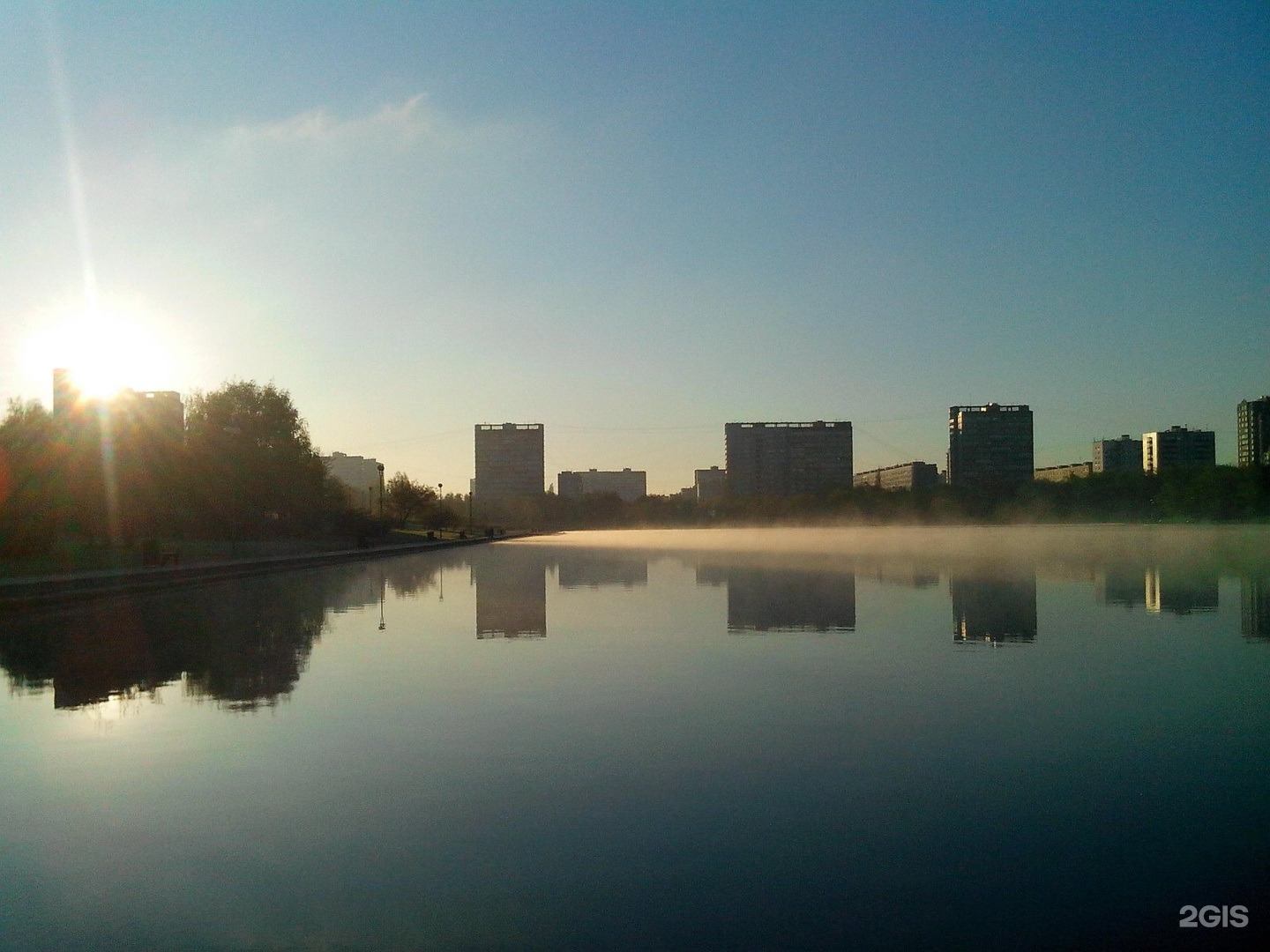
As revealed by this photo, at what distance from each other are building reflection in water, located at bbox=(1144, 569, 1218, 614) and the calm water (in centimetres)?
234

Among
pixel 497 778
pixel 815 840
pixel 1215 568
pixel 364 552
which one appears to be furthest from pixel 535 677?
pixel 364 552

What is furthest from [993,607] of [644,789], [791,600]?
[644,789]

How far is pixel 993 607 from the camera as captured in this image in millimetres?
18000

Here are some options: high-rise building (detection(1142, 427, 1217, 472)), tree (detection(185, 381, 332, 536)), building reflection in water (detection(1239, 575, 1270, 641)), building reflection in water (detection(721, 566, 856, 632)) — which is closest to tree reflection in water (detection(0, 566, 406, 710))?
building reflection in water (detection(721, 566, 856, 632))

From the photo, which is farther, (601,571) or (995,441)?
(995,441)

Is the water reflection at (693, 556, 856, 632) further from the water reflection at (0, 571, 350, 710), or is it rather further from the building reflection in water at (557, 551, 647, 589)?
the water reflection at (0, 571, 350, 710)

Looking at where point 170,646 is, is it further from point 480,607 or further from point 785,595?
point 785,595

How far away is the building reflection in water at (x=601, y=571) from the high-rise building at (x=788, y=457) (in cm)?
14014

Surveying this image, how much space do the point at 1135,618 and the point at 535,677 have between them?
34.0ft

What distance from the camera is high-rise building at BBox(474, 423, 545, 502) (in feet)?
607

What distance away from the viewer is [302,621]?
18.1 metres

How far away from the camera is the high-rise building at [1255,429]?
11969cm

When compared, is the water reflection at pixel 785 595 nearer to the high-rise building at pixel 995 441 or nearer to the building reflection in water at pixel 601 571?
the building reflection in water at pixel 601 571

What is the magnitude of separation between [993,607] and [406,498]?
284 feet
